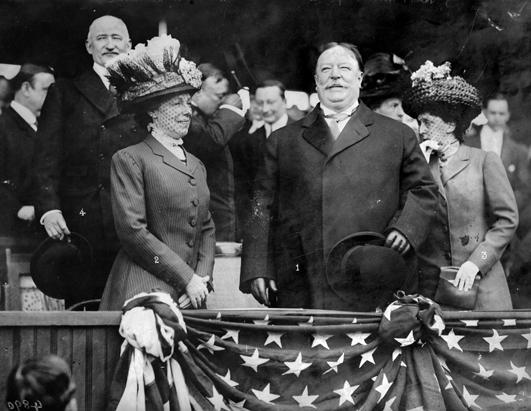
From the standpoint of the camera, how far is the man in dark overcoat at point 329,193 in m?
7.36

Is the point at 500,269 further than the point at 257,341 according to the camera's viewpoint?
Yes

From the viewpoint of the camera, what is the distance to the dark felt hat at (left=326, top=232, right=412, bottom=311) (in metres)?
7.30

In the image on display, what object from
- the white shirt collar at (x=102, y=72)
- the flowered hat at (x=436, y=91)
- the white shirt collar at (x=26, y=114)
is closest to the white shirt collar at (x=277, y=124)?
the flowered hat at (x=436, y=91)

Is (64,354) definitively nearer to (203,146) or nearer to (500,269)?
(203,146)

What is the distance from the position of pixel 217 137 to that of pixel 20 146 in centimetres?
138

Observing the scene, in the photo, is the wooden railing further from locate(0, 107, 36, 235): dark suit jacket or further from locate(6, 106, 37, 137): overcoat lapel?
locate(6, 106, 37, 137): overcoat lapel

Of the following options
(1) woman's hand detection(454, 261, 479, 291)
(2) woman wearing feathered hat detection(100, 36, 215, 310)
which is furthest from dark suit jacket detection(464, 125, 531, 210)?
(2) woman wearing feathered hat detection(100, 36, 215, 310)

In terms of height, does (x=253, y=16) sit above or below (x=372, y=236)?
above

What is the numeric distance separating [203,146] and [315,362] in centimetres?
172

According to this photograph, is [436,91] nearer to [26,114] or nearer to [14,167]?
[26,114]

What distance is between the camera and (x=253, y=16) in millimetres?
7574

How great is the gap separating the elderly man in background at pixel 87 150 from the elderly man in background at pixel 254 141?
2.49 ft

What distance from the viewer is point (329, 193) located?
738cm

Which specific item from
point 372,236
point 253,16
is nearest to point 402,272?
point 372,236
